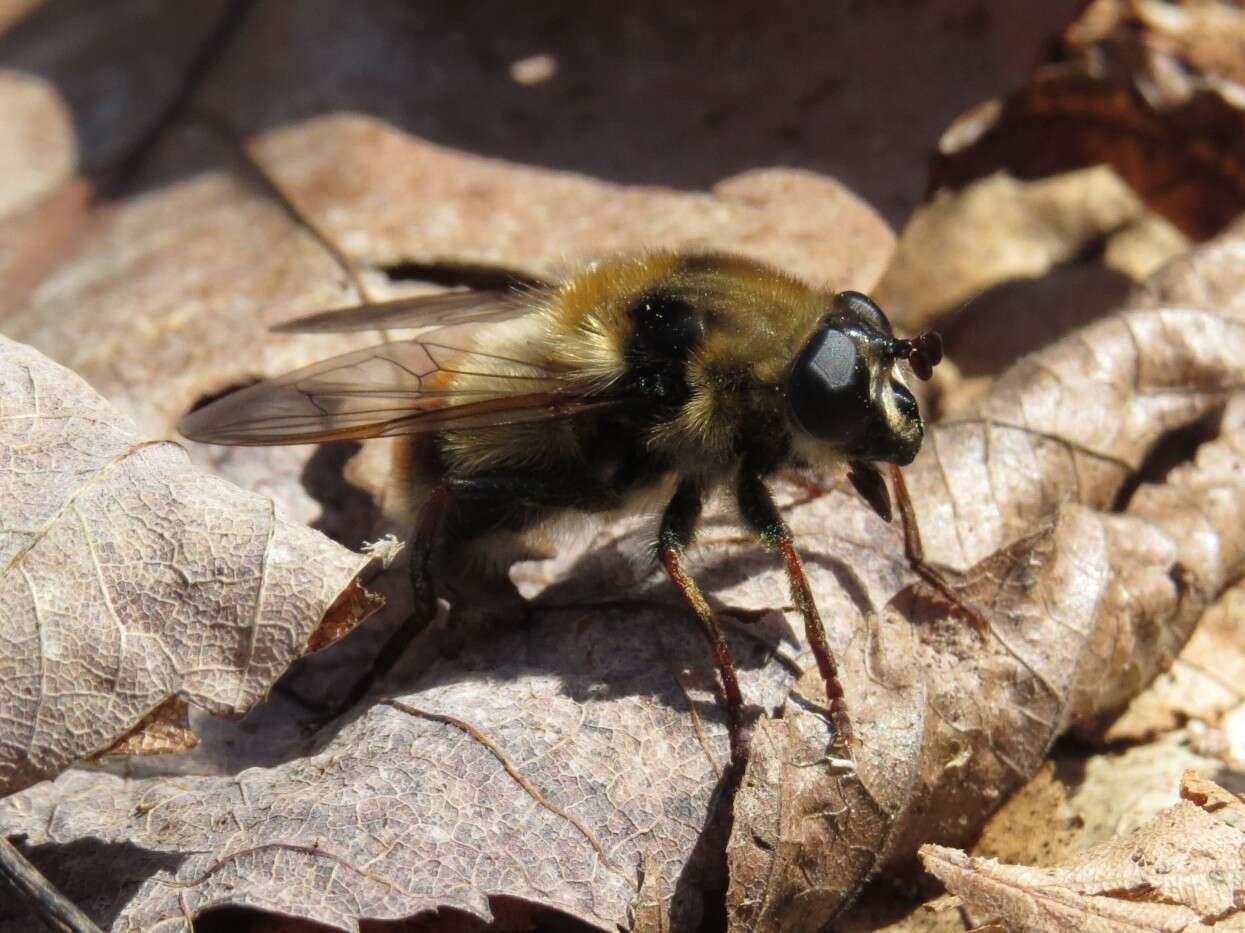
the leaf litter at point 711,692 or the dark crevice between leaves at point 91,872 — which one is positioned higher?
the leaf litter at point 711,692

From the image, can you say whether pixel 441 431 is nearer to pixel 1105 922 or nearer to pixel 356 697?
pixel 356 697

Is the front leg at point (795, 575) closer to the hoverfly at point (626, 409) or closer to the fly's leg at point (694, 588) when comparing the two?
the hoverfly at point (626, 409)

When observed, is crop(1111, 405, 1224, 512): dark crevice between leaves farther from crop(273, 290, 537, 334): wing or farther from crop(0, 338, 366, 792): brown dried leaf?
crop(0, 338, 366, 792): brown dried leaf

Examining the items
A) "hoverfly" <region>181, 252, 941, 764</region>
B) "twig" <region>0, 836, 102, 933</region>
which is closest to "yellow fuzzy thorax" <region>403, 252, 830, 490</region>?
"hoverfly" <region>181, 252, 941, 764</region>

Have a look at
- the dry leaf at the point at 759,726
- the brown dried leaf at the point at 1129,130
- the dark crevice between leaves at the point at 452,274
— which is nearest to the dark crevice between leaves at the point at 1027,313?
the brown dried leaf at the point at 1129,130

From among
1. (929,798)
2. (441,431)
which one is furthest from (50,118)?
(929,798)
